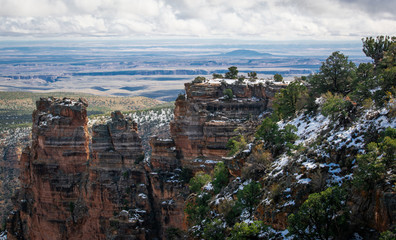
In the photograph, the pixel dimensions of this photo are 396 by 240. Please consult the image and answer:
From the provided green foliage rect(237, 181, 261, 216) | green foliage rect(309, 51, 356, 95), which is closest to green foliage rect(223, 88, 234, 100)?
green foliage rect(309, 51, 356, 95)

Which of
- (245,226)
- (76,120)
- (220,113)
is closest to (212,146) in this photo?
(220,113)

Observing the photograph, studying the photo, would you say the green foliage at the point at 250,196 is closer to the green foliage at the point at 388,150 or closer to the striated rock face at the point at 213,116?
the green foliage at the point at 388,150

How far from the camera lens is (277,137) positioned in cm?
3628

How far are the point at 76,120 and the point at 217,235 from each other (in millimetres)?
34886

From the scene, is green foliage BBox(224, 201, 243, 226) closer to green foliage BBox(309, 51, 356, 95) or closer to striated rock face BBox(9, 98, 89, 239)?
green foliage BBox(309, 51, 356, 95)

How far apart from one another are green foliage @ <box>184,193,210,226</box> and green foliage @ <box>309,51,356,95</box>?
53.8ft

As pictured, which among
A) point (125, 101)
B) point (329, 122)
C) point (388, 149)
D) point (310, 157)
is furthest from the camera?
point (125, 101)

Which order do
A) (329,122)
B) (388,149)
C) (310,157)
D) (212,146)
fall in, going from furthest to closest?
1. (212,146)
2. (329,122)
3. (310,157)
4. (388,149)

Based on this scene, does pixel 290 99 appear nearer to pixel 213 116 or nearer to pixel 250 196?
pixel 213 116

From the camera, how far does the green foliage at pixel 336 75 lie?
152ft

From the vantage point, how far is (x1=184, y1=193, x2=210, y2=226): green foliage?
3706 cm

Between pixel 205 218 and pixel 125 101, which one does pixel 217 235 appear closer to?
pixel 205 218

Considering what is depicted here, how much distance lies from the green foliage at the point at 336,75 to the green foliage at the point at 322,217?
23954 millimetres

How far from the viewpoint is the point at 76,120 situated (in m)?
60.4
